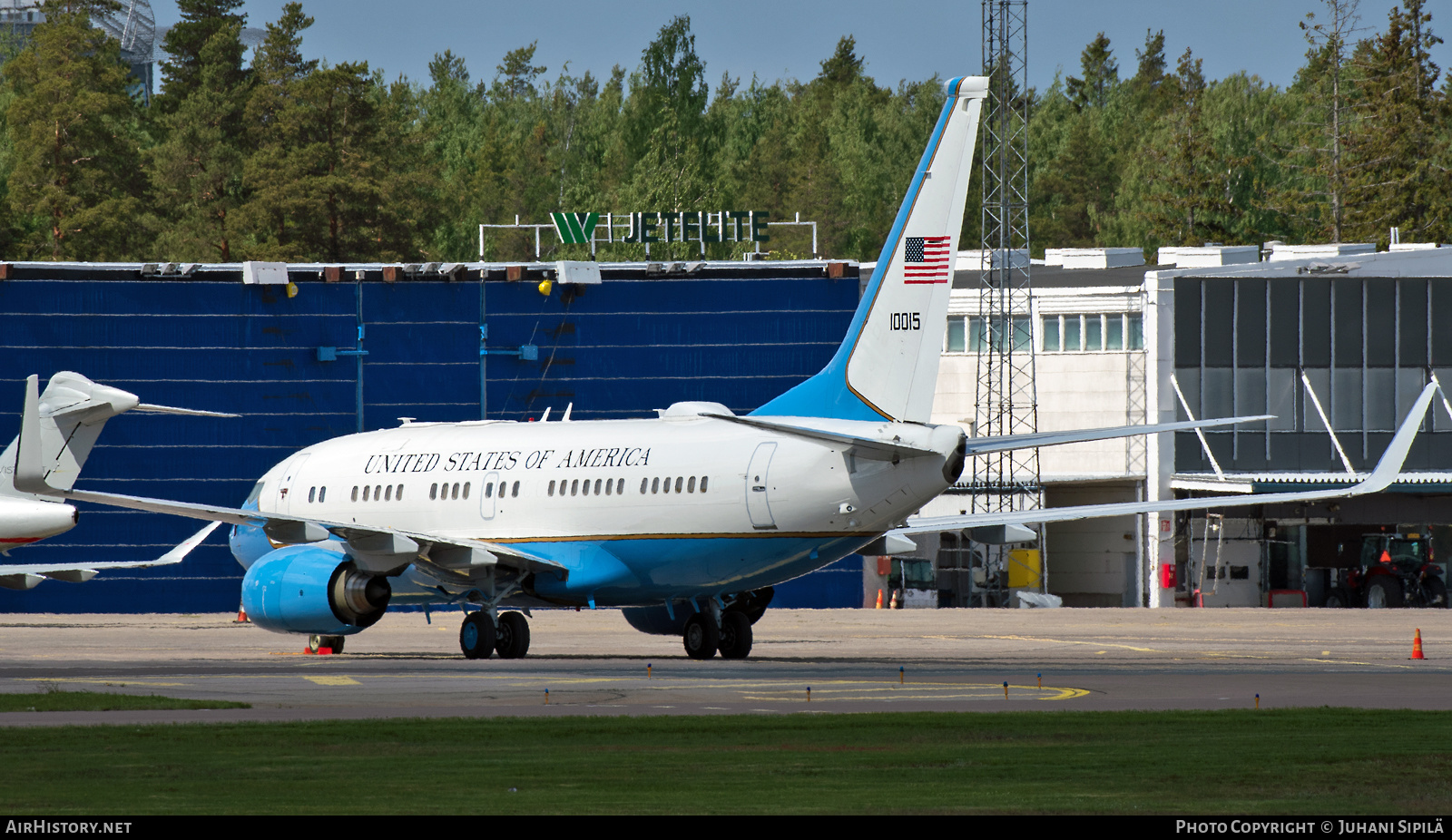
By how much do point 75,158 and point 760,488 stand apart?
9680cm

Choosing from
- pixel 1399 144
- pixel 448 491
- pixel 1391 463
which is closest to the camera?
pixel 1391 463

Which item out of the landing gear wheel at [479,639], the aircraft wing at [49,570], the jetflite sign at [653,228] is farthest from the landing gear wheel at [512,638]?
the jetflite sign at [653,228]

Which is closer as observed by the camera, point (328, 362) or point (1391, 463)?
point (1391, 463)

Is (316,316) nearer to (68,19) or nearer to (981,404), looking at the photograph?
(981,404)

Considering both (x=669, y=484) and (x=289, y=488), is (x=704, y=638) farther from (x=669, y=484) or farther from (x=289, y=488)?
(x=289, y=488)

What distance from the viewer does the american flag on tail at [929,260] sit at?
28.6m

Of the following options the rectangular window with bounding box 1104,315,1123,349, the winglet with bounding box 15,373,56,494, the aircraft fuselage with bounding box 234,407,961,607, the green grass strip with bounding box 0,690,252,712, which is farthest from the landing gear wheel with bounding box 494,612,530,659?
the rectangular window with bounding box 1104,315,1123,349

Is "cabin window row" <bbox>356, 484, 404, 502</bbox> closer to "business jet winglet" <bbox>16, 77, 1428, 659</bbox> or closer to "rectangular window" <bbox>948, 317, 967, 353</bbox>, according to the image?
"business jet winglet" <bbox>16, 77, 1428, 659</bbox>

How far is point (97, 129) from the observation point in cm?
11650

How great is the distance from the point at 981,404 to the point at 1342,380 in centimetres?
1336

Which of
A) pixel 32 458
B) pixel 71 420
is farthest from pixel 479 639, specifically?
pixel 71 420

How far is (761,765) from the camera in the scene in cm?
1591

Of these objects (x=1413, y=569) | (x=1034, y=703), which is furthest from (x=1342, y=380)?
(x=1034, y=703)

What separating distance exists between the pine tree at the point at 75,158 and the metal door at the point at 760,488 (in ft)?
292
